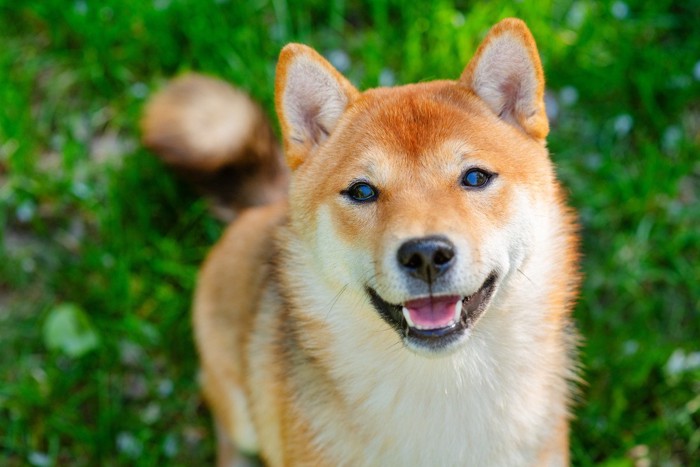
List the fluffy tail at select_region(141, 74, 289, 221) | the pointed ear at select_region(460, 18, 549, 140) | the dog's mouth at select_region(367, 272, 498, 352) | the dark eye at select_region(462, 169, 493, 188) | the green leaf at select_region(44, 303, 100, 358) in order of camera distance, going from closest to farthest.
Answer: the dog's mouth at select_region(367, 272, 498, 352) → the dark eye at select_region(462, 169, 493, 188) → the pointed ear at select_region(460, 18, 549, 140) → the fluffy tail at select_region(141, 74, 289, 221) → the green leaf at select_region(44, 303, 100, 358)

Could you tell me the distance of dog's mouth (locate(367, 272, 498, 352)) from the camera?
2.44 m

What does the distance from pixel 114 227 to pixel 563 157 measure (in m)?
2.44

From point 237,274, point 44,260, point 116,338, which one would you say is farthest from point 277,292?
point 44,260

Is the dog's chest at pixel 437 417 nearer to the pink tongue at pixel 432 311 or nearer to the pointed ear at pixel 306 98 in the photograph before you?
the pink tongue at pixel 432 311

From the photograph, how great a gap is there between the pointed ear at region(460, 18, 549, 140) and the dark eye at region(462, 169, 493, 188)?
32cm

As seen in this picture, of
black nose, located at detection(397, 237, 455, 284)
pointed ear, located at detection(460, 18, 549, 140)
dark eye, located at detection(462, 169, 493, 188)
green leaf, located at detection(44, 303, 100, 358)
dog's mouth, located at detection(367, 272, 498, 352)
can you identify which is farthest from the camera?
green leaf, located at detection(44, 303, 100, 358)

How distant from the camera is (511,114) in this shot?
2.82 meters

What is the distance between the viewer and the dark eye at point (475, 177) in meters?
2.56

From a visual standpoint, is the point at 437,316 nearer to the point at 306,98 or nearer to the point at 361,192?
the point at 361,192

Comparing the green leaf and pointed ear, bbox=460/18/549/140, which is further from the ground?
pointed ear, bbox=460/18/549/140

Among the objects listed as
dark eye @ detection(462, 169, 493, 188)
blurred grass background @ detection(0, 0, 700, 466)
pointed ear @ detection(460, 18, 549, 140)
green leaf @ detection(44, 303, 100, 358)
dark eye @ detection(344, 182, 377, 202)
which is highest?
pointed ear @ detection(460, 18, 549, 140)

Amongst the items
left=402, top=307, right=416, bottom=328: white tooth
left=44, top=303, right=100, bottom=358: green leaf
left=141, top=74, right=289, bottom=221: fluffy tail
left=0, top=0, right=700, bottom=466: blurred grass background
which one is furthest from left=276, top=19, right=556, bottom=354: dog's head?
left=44, top=303, right=100, bottom=358: green leaf

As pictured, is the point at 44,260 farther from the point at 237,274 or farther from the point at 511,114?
the point at 511,114

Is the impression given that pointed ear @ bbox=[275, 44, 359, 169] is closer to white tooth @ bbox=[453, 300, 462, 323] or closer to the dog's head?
the dog's head
